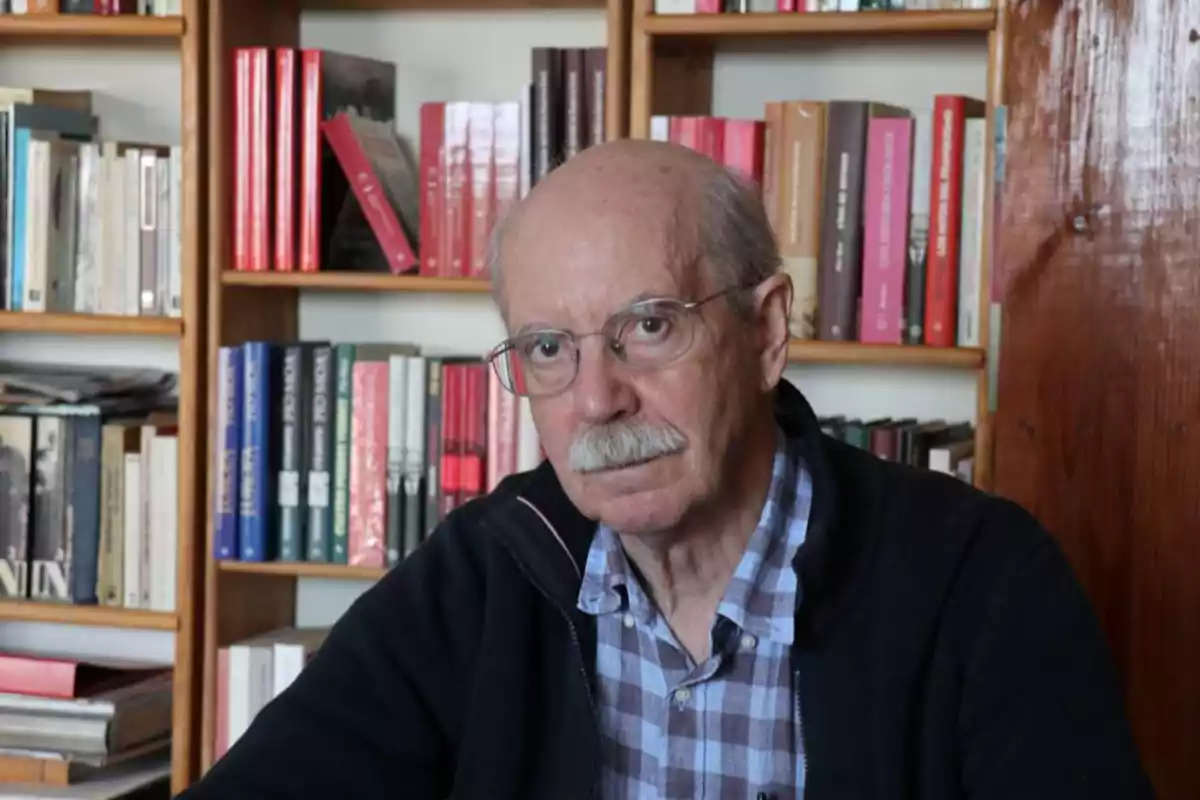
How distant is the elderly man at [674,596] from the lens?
49.9 inches

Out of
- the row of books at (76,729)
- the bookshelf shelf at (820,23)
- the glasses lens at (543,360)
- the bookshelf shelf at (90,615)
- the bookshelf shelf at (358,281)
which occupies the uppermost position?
the bookshelf shelf at (820,23)

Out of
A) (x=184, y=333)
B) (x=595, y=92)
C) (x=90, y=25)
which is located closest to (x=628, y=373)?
(x=595, y=92)

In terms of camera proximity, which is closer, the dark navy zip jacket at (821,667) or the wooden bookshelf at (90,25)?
the dark navy zip jacket at (821,667)

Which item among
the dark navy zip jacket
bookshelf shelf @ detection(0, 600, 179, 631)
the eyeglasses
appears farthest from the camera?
bookshelf shelf @ detection(0, 600, 179, 631)

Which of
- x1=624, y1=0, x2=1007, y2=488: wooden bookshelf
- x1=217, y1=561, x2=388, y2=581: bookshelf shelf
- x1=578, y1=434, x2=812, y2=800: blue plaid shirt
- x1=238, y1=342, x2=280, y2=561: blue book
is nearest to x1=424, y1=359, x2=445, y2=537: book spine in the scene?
x1=217, y1=561, x2=388, y2=581: bookshelf shelf

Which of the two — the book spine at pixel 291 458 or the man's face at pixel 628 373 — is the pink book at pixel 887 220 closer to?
the man's face at pixel 628 373

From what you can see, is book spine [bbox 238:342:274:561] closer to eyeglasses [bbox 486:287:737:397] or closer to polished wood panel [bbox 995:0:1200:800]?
eyeglasses [bbox 486:287:737:397]

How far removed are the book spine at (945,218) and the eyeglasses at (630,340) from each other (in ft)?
2.40

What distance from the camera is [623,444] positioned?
1.30m

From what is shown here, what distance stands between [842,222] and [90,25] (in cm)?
116

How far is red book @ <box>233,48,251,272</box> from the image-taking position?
2.21m

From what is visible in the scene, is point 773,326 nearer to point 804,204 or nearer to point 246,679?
point 804,204

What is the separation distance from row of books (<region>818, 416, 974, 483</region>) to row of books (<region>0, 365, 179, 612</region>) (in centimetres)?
103

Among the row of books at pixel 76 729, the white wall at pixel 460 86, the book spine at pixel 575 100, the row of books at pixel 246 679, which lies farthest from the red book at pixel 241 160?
the row of books at pixel 76 729
